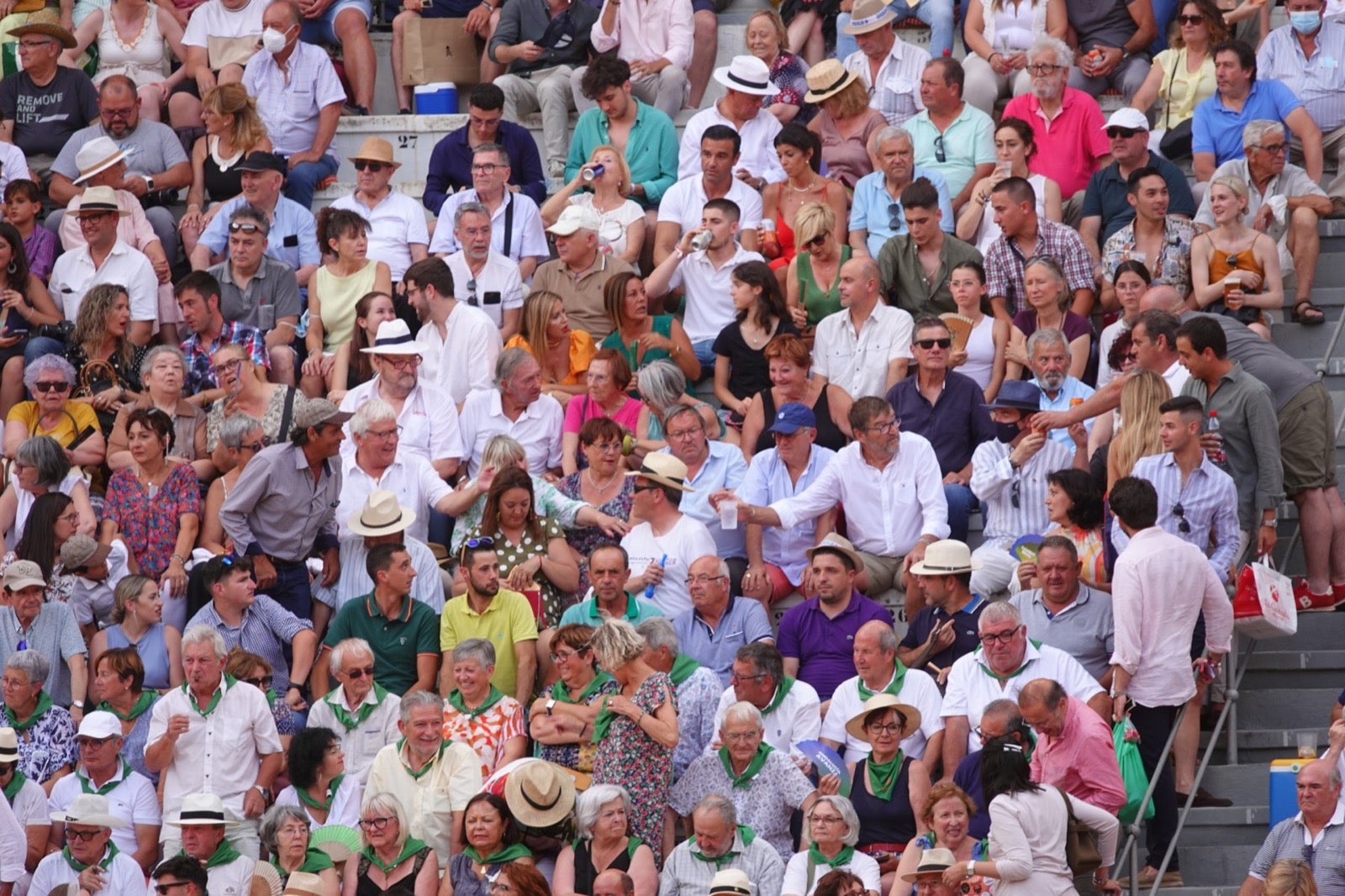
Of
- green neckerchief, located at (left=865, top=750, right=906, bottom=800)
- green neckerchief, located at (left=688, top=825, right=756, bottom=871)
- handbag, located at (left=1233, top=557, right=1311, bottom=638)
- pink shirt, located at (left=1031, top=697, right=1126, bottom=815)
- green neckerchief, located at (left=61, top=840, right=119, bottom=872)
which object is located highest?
handbag, located at (left=1233, top=557, right=1311, bottom=638)

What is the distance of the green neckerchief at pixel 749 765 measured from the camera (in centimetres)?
1134

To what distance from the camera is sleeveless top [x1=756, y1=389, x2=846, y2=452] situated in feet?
44.5

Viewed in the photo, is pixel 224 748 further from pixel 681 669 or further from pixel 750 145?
pixel 750 145

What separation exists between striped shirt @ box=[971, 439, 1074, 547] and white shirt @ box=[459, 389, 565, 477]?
2372 mm

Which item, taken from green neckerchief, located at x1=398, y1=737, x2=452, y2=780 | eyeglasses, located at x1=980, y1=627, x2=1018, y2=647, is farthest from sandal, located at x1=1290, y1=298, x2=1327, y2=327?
green neckerchief, located at x1=398, y1=737, x2=452, y2=780

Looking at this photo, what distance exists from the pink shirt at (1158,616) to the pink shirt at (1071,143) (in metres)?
4.02

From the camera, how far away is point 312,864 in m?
11.7

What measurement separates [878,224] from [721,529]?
246 centimetres

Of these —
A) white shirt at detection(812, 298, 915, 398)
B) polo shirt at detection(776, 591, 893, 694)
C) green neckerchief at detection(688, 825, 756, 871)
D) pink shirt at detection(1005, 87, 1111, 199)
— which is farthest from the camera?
pink shirt at detection(1005, 87, 1111, 199)

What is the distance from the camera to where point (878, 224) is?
1455 centimetres

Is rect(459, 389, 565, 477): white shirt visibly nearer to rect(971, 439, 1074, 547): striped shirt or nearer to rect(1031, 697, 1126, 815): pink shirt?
rect(971, 439, 1074, 547): striped shirt

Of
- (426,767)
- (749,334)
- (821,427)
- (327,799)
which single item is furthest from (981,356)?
(327,799)

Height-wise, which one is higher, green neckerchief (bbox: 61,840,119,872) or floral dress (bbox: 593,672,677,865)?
floral dress (bbox: 593,672,677,865)

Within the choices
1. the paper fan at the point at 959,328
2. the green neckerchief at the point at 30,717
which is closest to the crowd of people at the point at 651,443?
the paper fan at the point at 959,328
